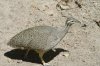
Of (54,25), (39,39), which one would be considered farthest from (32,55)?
(54,25)

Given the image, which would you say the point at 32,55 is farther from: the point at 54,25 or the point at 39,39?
the point at 54,25

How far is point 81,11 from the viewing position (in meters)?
9.51

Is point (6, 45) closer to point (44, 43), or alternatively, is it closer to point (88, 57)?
point (44, 43)

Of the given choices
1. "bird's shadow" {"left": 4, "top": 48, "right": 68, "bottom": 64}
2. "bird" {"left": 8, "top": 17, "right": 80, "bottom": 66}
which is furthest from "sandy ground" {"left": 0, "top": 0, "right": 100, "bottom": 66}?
"bird" {"left": 8, "top": 17, "right": 80, "bottom": 66}

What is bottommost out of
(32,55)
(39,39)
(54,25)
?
(32,55)

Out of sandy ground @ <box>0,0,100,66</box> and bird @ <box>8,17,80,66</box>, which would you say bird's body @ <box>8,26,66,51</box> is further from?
sandy ground @ <box>0,0,100,66</box>

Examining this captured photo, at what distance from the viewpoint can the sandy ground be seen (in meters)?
8.39

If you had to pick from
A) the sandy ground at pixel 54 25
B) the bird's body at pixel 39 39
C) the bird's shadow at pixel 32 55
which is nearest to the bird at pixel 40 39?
the bird's body at pixel 39 39

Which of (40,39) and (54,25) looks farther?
(54,25)

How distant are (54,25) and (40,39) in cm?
131

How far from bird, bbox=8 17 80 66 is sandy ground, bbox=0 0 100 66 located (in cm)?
39

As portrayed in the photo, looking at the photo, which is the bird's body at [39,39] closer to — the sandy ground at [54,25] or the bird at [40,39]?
the bird at [40,39]

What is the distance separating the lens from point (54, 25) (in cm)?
933

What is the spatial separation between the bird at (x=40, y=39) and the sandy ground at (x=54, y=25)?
391 mm
